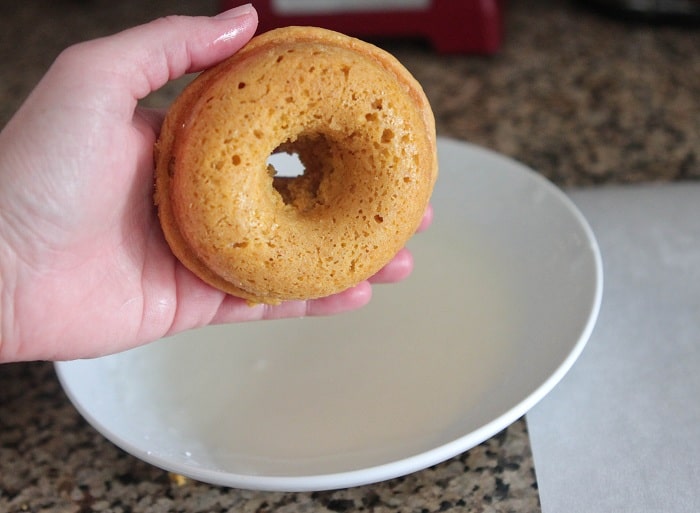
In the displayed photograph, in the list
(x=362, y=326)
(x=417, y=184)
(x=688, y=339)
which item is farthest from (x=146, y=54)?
(x=688, y=339)

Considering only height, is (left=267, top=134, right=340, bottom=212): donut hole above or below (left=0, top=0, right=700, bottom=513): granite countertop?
above

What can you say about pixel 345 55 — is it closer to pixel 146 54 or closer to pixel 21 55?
pixel 146 54

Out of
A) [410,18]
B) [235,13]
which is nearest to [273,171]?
[235,13]

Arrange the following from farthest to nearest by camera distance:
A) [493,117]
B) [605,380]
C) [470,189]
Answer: [493,117] < [470,189] < [605,380]

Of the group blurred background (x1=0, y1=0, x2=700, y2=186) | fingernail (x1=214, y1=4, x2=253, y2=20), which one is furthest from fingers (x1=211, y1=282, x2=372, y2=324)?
blurred background (x1=0, y1=0, x2=700, y2=186)

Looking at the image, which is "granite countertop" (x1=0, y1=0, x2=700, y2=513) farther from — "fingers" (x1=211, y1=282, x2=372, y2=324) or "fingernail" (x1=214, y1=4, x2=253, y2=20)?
"fingernail" (x1=214, y1=4, x2=253, y2=20)

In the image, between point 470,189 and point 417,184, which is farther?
point 470,189
